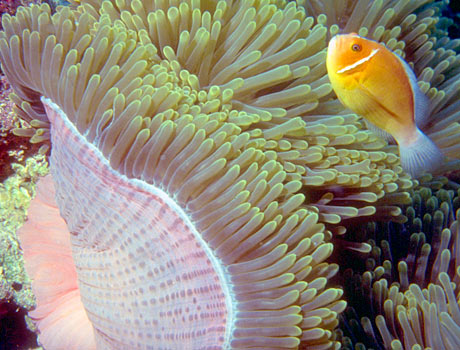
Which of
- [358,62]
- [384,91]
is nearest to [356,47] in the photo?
[358,62]

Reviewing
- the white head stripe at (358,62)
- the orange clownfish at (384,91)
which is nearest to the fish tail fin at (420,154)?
the orange clownfish at (384,91)

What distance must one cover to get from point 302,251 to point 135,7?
1.35 meters

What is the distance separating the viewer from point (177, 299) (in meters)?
1.63

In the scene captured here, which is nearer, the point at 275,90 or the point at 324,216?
the point at 324,216

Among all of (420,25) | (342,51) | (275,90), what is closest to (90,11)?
(275,90)

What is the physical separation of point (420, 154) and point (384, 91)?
326 millimetres

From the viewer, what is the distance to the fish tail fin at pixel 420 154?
1.78 metres

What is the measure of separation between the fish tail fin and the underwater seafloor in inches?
17.9

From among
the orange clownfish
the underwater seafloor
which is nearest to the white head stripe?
the orange clownfish

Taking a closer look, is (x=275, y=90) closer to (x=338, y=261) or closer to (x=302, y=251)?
(x=302, y=251)

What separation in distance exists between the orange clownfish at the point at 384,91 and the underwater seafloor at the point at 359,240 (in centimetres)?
55

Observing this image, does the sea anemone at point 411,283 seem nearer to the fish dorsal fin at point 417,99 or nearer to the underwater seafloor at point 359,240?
the underwater seafloor at point 359,240

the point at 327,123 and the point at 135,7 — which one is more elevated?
the point at 135,7

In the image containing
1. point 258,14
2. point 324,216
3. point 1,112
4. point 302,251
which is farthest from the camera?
point 1,112
